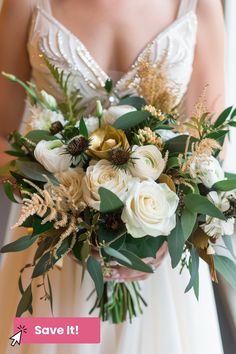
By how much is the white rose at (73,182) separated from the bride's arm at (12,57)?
437mm

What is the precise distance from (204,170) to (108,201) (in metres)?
0.15

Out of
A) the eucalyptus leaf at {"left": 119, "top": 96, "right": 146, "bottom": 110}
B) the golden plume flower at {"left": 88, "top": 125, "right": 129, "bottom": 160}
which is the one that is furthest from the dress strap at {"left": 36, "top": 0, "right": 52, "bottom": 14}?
the golden plume flower at {"left": 88, "top": 125, "right": 129, "bottom": 160}

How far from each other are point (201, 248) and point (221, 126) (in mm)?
194

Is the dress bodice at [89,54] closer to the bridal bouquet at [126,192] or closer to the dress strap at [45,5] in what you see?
the dress strap at [45,5]

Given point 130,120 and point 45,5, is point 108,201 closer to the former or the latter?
point 130,120

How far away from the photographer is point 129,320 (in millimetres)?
812

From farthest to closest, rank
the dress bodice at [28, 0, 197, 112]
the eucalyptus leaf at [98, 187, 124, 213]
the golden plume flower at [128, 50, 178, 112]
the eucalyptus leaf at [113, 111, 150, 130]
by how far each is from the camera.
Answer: the dress bodice at [28, 0, 197, 112] < the golden plume flower at [128, 50, 178, 112] < the eucalyptus leaf at [113, 111, 150, 130] < the eucalyptus leaf at [98, 187, 124, 213]

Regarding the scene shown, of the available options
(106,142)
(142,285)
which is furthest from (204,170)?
(142,285)

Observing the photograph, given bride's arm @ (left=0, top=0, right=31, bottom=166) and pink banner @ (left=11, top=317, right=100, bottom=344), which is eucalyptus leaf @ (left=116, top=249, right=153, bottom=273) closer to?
→ pink banner @ (left=11, top=317, right=100, bottom=344)

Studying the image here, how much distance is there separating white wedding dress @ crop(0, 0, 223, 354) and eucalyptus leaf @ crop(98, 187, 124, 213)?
1.22 feet

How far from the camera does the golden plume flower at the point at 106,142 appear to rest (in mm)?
565

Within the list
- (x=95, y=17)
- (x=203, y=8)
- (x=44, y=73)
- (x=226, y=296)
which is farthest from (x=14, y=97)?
(x=226, y=296)

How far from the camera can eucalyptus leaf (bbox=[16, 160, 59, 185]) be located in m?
0.58

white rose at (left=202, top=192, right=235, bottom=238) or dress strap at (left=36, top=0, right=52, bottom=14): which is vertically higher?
dress strap at (left=36, top=0, right=52, bottom=14)
